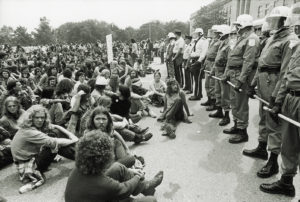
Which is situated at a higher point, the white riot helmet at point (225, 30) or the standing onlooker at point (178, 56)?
the white riot helmet at point (225, 30)

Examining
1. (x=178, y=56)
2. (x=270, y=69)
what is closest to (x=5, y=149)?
(x=270, y=69)

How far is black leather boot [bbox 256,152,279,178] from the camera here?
12.7 ft

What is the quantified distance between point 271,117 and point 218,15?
45.7m

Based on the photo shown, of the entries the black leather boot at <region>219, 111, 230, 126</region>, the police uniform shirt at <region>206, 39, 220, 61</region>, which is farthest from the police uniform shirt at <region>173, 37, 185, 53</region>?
the black leather boot at <region>219, 111, 230, 126</region>

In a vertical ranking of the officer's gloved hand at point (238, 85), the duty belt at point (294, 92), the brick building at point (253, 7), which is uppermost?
the brick building at point (253, 7)

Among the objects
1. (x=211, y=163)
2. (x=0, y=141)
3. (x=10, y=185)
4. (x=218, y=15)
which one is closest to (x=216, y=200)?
(x=211, y=163)

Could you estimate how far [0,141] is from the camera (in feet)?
15.5

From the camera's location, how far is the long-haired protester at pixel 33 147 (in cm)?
389

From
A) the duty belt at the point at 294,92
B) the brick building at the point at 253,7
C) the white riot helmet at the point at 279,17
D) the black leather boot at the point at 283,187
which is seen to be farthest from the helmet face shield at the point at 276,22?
the brick building at the point at 253,7

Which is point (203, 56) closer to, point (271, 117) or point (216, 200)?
point (271, 117)

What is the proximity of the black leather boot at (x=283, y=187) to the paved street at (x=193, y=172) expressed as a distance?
0.24ft

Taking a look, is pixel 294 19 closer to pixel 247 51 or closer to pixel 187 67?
pixel 247 51

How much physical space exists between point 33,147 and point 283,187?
11.0ft

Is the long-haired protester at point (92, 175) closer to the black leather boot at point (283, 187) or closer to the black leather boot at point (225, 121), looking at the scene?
the black leather boot at point (283, 187)
